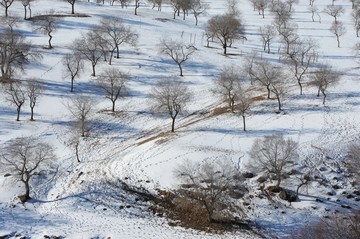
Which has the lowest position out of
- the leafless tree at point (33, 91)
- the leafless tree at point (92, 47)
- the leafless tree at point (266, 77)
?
the leafless tree at point (33, 91)

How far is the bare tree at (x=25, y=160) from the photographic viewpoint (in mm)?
38562

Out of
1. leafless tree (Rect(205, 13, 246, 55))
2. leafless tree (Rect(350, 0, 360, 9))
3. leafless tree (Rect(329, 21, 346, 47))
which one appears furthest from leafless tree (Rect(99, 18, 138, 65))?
leafless tree (Rect(350, 0, 360, 9))

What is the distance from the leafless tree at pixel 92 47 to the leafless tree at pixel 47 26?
19.3 ft

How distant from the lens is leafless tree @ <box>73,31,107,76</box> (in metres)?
66.8

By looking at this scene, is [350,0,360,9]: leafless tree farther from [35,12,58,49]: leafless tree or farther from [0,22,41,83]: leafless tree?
[0,22,41,83]: leafless tree

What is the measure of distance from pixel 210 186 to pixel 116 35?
44.8 meters

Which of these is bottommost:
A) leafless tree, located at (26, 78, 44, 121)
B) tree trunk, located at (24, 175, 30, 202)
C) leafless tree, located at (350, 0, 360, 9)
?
tree trunk, located at (24, 175, 30, 202)

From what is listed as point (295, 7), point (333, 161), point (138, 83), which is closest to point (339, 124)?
point (333, 161)

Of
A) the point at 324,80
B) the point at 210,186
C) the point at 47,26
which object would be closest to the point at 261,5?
the point at 47,26

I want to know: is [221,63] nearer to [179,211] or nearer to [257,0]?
[179,211]

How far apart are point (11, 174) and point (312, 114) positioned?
3621 centimetres

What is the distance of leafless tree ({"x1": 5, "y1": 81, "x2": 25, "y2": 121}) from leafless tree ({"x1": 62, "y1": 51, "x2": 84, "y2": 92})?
710 centimetres

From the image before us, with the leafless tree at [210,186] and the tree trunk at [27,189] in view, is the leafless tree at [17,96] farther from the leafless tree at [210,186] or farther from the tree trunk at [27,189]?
the leafless tree at [210,186]

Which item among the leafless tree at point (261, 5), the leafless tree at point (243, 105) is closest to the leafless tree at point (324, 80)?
the leafless tree at point (243, 105)
